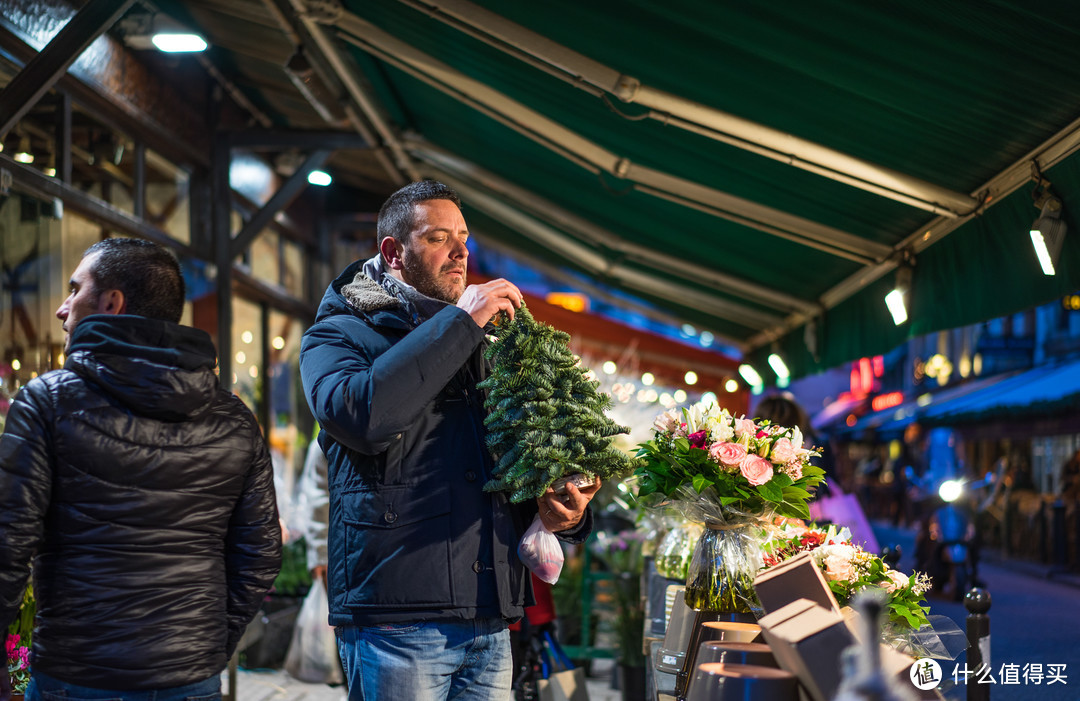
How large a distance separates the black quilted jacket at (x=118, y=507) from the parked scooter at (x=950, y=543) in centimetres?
843

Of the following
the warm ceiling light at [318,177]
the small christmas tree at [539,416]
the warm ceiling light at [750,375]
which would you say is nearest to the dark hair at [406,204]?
the small christmas tree at [539,416]

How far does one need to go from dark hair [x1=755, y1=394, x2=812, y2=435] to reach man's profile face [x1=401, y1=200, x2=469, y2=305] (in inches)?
130

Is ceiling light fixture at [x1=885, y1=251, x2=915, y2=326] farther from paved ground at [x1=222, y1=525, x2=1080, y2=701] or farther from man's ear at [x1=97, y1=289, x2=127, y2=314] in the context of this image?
man's ear at [x1=97, y1=289, x2=127, y2=314]

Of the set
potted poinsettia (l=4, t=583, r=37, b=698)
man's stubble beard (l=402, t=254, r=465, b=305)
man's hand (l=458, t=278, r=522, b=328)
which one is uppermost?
man's stubble beard (l=402, t=254, r=465, b=305)

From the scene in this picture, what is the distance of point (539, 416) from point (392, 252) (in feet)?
1.77

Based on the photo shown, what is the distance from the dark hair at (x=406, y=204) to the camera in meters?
2.18

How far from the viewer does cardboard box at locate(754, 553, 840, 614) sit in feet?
6.38

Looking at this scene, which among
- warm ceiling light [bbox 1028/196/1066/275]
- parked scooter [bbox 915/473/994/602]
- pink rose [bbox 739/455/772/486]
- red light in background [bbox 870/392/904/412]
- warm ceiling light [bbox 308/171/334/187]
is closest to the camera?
pink rose [bbox 739/455/772/486]

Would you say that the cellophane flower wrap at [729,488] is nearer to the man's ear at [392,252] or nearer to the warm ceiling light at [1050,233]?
A: the man's ear at [392,252]

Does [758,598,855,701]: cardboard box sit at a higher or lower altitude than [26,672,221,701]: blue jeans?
higher

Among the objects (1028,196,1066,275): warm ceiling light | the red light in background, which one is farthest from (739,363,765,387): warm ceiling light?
the red light in background

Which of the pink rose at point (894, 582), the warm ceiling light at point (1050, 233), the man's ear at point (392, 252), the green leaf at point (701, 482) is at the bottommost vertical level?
the pink rose at point (894, 582)

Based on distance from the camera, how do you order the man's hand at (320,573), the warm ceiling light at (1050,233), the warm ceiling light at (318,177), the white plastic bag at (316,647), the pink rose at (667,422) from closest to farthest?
the pink rose at (667,422)
the warm ceiling light at (1050,233)
the man's hand at (320,573)
the white plastic bag at (316,647)
the warm ceiling light at (318,177)

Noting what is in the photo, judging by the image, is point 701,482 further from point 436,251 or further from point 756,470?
point 436,251
